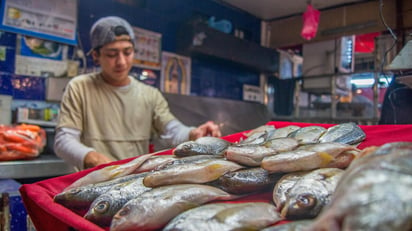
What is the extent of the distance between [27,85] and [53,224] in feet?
9.01

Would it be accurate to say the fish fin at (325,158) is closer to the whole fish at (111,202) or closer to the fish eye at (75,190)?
the whole fish at (111,202)

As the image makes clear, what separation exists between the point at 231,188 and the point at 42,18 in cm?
333

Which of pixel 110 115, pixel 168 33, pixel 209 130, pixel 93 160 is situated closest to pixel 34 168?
pixel 110 115

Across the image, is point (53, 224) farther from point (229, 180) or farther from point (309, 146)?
point (309, 146)

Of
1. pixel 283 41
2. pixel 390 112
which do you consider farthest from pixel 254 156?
pixel 283 41

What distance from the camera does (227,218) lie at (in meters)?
0.64

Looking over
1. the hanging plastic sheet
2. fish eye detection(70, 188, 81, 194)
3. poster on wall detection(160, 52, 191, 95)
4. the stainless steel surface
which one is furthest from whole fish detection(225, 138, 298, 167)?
the hanging plastic sheet

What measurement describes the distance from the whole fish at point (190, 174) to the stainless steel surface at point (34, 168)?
2.14 m

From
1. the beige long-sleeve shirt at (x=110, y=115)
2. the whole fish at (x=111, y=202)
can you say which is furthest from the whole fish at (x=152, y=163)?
Result: the beige long-sleeve shirt at (x=110, y=115)

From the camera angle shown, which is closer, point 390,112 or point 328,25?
point 390,112

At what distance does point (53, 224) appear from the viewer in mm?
930

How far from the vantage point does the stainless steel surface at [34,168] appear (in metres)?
2.46

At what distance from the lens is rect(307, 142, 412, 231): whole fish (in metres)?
0.44

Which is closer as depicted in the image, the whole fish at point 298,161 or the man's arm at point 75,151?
the whole fish at point 298,161
